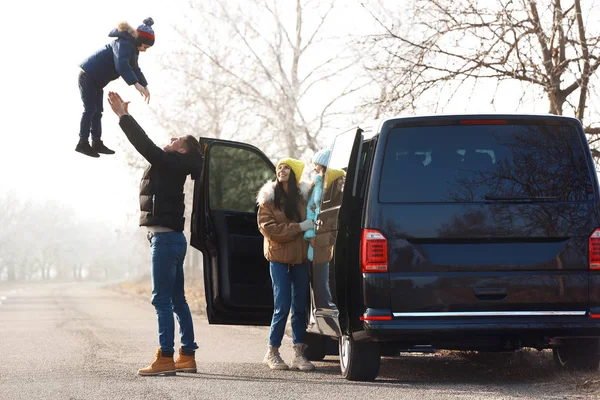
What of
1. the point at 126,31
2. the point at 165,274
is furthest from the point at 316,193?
the point at 126,31

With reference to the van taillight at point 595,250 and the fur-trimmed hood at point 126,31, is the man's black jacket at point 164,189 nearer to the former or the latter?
the fur-trimmed hood at point 126,31

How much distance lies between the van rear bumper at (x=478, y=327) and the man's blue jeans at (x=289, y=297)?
1.95 metres

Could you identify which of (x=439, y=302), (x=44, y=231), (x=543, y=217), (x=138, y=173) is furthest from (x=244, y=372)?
(x=44, y=231)

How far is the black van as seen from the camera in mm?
7230

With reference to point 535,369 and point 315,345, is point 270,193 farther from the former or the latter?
point 535,369

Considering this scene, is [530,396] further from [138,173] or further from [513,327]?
[138,173]

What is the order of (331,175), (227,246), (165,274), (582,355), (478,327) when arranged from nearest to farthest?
(478,327) < (582,355) < (331,175) < (165,274) < (227,246)

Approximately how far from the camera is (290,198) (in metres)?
9.15

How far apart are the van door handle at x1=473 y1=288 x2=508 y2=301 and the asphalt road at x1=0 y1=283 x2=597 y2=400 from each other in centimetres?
68

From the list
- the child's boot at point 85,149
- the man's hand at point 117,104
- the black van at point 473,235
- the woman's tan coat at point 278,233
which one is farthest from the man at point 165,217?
the black van at point 473,235

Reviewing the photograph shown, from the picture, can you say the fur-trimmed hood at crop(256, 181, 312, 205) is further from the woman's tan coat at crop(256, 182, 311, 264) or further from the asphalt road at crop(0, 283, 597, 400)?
the asphalt road at crop(0, 283, 597, 400)

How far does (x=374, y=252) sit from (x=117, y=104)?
2500 mm

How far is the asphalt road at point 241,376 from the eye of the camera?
7.34 meters

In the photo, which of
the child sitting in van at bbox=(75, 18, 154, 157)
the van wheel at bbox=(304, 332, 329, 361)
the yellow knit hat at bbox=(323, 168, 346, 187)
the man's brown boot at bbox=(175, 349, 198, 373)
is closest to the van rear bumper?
the yellow knit hat at bbox=(323, 168, 346, 187)
